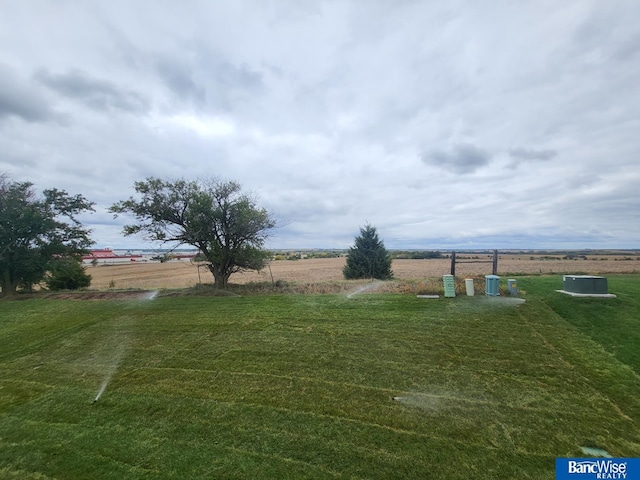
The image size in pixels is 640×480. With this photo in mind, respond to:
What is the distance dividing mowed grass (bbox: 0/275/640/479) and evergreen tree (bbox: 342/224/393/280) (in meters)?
12.4

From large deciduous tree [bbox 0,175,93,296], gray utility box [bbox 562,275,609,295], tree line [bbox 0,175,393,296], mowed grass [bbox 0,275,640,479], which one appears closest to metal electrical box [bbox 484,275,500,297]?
mowed grass [bbox 0,275,640,479]

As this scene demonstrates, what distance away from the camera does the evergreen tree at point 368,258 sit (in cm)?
2042

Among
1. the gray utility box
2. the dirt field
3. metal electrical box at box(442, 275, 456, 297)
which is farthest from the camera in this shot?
the dirt field

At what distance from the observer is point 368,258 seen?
811 inches

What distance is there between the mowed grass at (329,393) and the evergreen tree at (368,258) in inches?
487

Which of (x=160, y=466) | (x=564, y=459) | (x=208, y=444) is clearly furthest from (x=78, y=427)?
(x=564, y=459)

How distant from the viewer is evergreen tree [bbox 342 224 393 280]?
67.0ft

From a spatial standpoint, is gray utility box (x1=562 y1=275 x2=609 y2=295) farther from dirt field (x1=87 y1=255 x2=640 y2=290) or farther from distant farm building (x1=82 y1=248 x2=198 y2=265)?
distant farm building (x1=82 y1=248 x2=198 y2=265)

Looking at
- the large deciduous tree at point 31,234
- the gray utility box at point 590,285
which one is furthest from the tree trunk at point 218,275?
the gray utility box at point 590,285

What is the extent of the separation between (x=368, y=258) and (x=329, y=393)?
16.6 m

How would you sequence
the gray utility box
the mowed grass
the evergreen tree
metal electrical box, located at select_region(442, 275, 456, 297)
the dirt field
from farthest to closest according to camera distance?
the evergreen tree
the dirt field
metal electrical box, located at select_region(442, 275, 456, 297)
the gray utility box
the mowed grass

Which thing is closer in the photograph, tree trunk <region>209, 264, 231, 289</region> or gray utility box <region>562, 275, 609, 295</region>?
gray utility box <region>562, 275, 609, 295</region>

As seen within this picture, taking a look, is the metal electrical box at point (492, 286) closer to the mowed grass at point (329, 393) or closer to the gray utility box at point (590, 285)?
the mowed grass at point (329, 393)

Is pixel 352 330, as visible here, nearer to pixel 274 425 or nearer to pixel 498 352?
pixel 498 352
